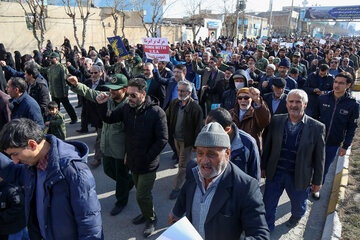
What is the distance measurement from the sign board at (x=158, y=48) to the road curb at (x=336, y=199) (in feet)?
16.5

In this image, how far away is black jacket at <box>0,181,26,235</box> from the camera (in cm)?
251

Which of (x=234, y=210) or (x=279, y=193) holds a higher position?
(x=234, y=210)

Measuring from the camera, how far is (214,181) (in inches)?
75.6

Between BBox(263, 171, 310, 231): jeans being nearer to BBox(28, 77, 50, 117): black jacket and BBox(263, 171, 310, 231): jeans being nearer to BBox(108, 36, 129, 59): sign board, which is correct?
BBox(28, 77, 50, 117): black jacket

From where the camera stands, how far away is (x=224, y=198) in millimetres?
1861

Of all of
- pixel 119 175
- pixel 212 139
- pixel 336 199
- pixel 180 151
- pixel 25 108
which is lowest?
pixel 336 199

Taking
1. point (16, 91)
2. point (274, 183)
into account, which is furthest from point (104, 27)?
point (274, 183)

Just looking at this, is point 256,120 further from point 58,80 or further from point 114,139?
point 58,80

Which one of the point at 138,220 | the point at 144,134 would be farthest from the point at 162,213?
the point at 144,134

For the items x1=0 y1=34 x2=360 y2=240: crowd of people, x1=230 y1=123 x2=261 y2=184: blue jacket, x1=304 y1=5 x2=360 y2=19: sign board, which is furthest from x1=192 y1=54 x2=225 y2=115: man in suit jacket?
x1=304 y1=5 x2=360 y2=19: sign board

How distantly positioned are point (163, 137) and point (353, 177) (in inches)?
152

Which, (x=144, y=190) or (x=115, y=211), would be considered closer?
(x=144, y=190)

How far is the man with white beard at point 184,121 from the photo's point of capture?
4457 mm

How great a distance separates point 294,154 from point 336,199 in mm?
1636
